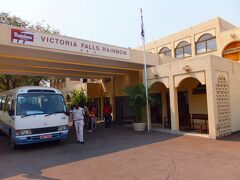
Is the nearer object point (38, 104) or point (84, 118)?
point (38, 104)

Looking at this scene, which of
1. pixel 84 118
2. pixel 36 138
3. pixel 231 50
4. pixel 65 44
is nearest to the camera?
pixel 36 138

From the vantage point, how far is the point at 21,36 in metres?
10.8

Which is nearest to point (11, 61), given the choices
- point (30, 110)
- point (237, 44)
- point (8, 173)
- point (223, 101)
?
point (30, 110)

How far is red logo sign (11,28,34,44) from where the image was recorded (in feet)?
34.8

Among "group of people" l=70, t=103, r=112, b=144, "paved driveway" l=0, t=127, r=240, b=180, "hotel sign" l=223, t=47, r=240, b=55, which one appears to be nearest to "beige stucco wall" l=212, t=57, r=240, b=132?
"paved driveway" l=0, t=127, r=240, b=180

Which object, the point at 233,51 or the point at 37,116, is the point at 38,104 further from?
the point at 233,51

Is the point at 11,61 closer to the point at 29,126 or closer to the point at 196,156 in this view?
the point at 29,126

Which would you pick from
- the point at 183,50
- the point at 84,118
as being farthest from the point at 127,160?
the point at 183,50

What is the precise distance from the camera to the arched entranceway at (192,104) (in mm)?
14702

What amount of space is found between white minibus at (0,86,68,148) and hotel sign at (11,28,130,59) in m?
2.37

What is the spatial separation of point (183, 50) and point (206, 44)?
98.9 inches

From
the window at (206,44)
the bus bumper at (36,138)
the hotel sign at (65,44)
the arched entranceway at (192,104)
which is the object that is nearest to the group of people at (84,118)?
the bus bumper at (36,138)

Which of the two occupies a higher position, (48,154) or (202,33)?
(202,33)

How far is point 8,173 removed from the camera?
22.5 feet
